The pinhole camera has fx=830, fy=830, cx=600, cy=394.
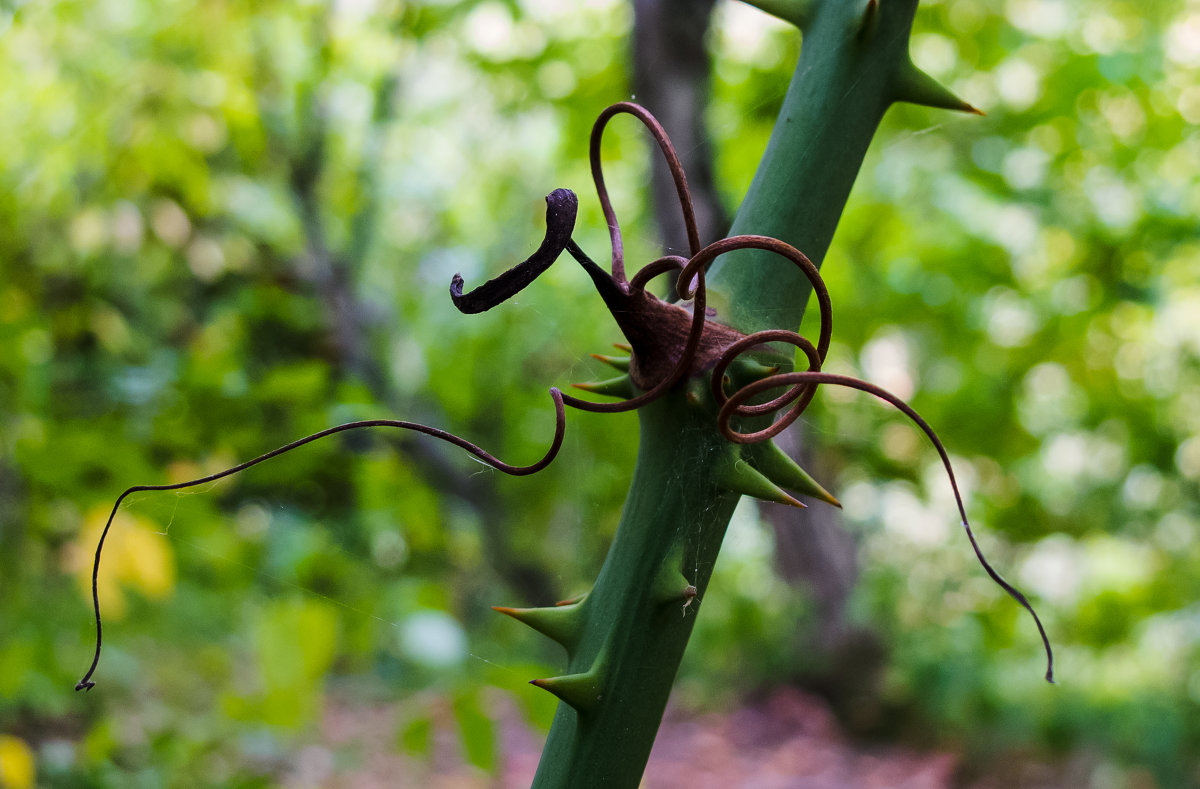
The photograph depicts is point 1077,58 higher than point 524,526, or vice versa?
point 1077,58

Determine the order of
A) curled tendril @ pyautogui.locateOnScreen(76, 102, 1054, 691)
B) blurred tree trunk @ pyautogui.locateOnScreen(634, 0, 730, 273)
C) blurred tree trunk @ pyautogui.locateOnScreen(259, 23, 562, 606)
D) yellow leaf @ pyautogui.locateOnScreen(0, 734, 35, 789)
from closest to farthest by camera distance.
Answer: curled tendril @ pyautogui.locateOnScreen(76, 102, 1054, 691) < yellow leaf @ pyautogui.locateOnScreen(0, 734, 35, 789) < blurred tree trunk @ pyautogui.locateOnScreen(634, 0, 730, 273) < blurred tree trunk @ pyautogui.locateOnScreen(259, 23, 562, 606)

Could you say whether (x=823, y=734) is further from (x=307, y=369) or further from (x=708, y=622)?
(x=307, y=369)

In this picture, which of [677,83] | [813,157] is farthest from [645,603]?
[677,83]

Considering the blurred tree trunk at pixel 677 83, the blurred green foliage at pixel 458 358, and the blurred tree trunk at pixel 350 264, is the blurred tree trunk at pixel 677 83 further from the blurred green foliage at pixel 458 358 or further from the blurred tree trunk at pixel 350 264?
the blurred tree trunk at pixel 350 264

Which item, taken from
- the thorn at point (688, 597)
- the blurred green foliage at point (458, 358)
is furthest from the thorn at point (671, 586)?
the blurred green foliage at point (458, 358)

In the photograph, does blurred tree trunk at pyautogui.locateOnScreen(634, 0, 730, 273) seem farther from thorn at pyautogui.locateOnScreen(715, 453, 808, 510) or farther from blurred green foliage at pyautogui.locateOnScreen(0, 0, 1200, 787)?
thorn at pyautogui.locateOnScreen(715, 453, 808, 510)

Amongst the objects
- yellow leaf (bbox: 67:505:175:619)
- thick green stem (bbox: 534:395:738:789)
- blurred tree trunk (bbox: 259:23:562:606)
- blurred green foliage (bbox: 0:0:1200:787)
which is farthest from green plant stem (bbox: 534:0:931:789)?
blurred tree trunk (bbox: 259:23:562:606)

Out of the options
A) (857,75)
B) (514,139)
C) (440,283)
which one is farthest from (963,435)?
(857,75)

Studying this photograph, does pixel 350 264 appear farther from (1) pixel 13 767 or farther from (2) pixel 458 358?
(1) pixel 13 767
